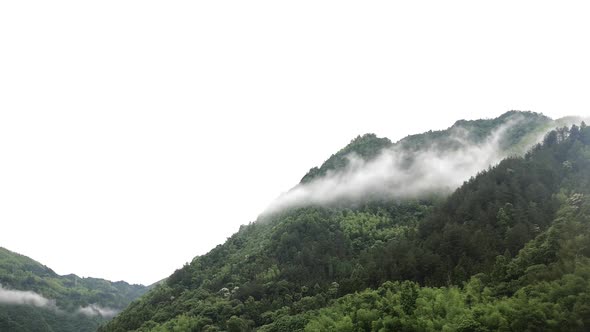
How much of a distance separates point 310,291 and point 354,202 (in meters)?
55.2

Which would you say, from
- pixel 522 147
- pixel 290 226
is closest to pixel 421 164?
pixel 522 147

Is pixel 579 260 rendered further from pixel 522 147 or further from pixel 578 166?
pixel 522 147

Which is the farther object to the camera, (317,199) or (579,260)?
(317,199)

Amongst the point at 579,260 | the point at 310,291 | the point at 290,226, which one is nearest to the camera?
the point at 579,260

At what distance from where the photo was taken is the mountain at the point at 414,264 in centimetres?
6344

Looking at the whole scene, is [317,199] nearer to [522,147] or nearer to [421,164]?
[421,164]

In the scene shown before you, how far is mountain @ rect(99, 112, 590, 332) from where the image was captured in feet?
208

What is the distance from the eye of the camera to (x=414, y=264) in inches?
3597

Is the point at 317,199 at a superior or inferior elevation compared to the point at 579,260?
superior

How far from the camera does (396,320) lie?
6769 centimetres

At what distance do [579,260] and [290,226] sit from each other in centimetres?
7739

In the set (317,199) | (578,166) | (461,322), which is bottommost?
(461,322)

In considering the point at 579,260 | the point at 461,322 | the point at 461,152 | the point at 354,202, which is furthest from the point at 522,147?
the point at 461,322

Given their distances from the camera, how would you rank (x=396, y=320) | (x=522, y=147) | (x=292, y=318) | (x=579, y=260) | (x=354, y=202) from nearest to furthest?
(x=579, y=260), (x=396, y=320), (x=292, y=318), (x=354, y=202), (x=522, y=147)
